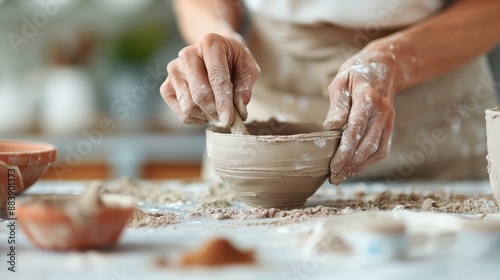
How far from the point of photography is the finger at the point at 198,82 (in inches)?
47.3

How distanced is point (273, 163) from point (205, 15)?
83cm

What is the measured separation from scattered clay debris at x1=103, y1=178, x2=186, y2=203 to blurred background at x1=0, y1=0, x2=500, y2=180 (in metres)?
1.35

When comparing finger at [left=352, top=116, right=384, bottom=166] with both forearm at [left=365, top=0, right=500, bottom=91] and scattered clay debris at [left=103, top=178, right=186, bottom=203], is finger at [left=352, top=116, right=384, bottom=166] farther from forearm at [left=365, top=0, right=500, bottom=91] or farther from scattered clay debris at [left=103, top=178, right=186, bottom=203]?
scattered clay debris at [left=103, top=178, right=186, bottom=203]

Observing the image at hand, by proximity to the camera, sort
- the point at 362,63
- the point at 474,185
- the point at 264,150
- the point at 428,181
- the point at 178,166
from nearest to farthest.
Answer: the point at 264,150, the point at 362,63, the point at 474,185, the point at 428,181, the point at 178,166

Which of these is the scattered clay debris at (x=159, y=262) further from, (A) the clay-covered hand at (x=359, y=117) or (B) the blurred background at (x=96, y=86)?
(B) the blurred background at (x=96, y=86)

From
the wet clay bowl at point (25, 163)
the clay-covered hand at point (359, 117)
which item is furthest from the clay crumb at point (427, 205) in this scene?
the wet clay bowl at point (25, 163)

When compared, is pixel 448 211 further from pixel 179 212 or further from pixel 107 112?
pixel 107 112

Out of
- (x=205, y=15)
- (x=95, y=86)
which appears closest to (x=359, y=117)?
(x=205, y=15)

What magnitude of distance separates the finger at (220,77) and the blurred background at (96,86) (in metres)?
1.68

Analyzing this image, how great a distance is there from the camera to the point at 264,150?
1.13 metres

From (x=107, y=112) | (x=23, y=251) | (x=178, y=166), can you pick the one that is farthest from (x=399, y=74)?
(x=107, y=112)

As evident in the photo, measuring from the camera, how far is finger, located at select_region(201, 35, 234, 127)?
1184 millimetres

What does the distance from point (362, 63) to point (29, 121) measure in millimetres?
2104

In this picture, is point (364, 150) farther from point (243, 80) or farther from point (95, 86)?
point (95, 86)
